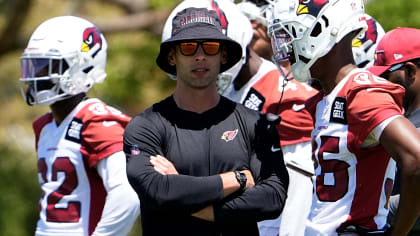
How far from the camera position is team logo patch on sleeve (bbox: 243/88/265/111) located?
580 cm

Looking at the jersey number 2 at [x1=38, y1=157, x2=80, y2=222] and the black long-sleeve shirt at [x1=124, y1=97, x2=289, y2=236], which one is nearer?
the black long-sleeve shirt at [x1=124, y1=97, x2=289, y2=236]

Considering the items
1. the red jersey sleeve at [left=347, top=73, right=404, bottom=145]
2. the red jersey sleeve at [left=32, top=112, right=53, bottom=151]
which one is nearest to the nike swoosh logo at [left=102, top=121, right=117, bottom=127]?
the red jersey sleeve at [left=32, top=112, right=53, bottom=151]

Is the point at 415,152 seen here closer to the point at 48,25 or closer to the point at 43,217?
the point at 43,217

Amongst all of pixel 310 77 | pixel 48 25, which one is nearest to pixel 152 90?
Result: pixel 48 25

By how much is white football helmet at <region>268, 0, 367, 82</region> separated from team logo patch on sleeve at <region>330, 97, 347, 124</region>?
32 centimetres

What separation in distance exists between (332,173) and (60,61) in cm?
243

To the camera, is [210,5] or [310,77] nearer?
[310,77]

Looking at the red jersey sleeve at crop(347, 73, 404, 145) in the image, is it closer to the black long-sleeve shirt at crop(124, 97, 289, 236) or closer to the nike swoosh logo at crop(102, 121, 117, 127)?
the black long-sleeve shirt at crop(124, 97, 289, 236)

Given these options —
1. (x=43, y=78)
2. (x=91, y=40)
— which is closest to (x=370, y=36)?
(x=91, y=40)

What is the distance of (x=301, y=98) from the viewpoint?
5.79 metres

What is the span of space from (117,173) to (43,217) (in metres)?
0.71

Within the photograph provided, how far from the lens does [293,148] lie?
18.9ft

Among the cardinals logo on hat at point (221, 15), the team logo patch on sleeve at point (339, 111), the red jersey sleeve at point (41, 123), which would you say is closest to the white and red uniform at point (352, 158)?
the team logo patch on sleeve at point (339, 111)

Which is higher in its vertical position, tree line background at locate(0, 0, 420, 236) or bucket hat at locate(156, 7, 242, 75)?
bucket hat at locate(156, 7, 242, 75)
